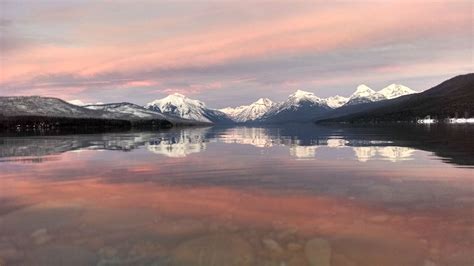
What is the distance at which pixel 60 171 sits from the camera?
111 feet

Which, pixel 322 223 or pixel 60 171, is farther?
pixel 60 171

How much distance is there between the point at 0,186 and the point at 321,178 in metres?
20.1

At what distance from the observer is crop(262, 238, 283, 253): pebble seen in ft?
43.7

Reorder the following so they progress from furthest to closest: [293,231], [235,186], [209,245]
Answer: [235,186]
[293,231]
[209,245]

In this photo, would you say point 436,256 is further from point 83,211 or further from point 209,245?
point 83,211

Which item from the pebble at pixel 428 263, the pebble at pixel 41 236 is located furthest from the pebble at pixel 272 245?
the pebble at pixel 41 236

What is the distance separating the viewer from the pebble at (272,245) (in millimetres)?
13328

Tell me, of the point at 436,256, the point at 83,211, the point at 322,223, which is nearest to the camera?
the point at 436,256

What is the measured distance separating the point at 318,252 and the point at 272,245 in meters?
1.50

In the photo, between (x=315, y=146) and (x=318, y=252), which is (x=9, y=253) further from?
A: (x=315, y=146)

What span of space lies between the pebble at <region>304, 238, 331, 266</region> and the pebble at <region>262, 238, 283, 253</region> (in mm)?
824

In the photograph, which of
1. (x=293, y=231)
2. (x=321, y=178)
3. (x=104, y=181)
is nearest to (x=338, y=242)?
(x=293, y=231)

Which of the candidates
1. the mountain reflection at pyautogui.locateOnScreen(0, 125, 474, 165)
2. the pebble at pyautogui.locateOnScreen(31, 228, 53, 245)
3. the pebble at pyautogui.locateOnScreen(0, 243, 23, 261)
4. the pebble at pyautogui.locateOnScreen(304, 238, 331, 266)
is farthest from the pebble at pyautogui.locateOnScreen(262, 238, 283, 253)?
the mountain reflection at pyautogui.locateOnScreen(0, 125, 474, 165)

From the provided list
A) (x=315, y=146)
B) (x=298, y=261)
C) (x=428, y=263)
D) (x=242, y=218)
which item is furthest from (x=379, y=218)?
(x=315, y=146)
